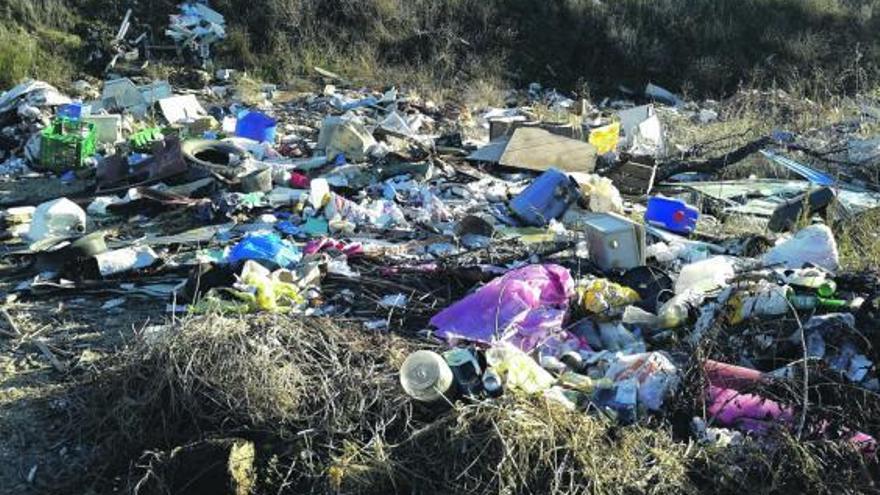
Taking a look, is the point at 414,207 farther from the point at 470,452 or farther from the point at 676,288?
the point at 470,452

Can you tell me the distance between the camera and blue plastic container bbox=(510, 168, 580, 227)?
596 centimetres

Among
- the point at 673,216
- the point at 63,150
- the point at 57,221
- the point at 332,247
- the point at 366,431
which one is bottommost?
the point at 63,150

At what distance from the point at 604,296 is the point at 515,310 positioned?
1.53 feet

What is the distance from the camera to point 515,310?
13.1 feet

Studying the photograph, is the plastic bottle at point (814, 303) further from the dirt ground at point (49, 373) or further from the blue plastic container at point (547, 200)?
the dirt ground at point (49, 373)

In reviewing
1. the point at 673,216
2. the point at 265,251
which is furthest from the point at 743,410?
the point at 265,251

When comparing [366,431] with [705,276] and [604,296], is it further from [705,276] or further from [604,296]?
[705,276]

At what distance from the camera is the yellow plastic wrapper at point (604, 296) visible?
13.4 ft

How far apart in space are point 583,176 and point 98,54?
26.6 feet

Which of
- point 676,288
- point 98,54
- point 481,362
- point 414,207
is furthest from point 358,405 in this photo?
point 98,54

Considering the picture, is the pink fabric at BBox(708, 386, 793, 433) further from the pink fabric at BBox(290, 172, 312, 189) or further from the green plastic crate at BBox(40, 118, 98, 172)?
the green plastic crate at BBox(40, 118, 98, 172)

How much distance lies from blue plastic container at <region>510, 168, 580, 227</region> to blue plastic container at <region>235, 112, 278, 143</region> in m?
3.24

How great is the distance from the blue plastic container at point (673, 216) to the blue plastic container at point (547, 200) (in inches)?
22.1

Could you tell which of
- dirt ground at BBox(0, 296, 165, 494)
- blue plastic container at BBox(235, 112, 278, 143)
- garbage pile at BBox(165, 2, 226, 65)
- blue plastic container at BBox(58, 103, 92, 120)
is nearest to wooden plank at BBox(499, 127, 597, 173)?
blue plastic container at BBox(235, 112, 278, 143)
